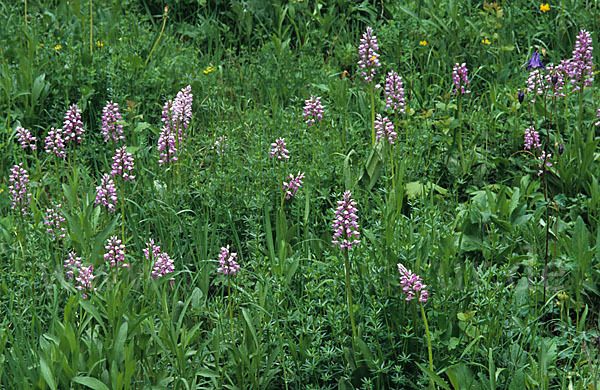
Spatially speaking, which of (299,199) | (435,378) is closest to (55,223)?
(299,199)

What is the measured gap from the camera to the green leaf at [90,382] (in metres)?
2.40

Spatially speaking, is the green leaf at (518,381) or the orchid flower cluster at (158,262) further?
the orchid flower cluster at (158,262)

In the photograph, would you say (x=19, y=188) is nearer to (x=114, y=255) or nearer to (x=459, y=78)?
(x=114, y=255)

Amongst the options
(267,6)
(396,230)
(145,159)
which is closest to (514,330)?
(396,230)

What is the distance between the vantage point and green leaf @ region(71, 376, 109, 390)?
2.40 metres

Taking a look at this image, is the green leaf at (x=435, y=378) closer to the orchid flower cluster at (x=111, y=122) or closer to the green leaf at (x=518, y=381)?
the green leaf at (x=518, y=381)

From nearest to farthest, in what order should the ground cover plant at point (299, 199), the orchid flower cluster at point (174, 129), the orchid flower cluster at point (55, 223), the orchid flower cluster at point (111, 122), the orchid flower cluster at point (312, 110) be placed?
the ground cover plant at point (299, 199) → the orchid flower cluster at point (55, 223) → the orchid flower cluster at point (111, 122) → the orchid flower cluster at point (174, 129) → the orchid flower cluster at point (312, 110)

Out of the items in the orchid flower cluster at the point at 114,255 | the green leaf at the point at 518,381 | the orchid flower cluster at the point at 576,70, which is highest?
the orchid flower cluster at the point at 576,70

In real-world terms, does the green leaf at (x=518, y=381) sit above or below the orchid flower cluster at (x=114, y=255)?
below

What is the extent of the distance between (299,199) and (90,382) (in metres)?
1.41

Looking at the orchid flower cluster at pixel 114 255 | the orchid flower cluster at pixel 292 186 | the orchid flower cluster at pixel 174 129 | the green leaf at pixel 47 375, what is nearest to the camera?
the green leaf at pixel 47 375

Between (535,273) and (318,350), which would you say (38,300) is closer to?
(318,350)

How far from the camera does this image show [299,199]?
345cm

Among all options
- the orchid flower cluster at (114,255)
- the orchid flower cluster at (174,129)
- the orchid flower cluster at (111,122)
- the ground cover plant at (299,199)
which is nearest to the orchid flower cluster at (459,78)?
the ground cover plant at (299,199)
